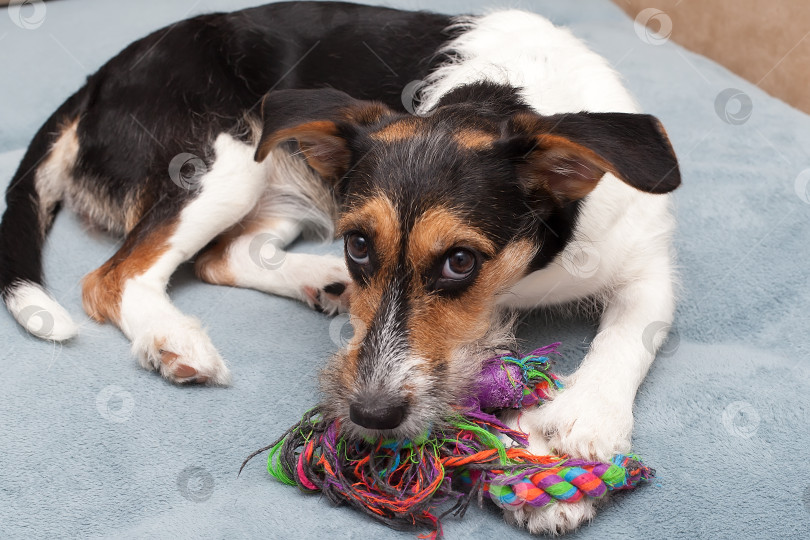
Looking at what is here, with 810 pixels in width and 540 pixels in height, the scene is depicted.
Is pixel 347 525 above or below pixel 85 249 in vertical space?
above

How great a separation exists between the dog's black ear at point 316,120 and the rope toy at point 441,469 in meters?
0.80

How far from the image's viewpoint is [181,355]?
2.53m

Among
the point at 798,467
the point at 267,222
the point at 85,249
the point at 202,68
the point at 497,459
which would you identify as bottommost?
the point at 85,249

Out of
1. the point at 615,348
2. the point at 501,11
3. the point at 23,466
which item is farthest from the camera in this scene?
the point at 501,11

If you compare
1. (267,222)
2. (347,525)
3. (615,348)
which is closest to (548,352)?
(615,348)

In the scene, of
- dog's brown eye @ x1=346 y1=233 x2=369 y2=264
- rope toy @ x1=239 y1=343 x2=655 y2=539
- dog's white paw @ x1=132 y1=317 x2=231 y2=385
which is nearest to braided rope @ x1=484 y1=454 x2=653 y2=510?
rope toy @ x1=239 y1=343 x2=655 y2=539

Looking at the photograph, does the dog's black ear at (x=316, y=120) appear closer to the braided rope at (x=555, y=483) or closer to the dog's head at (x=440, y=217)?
the dog's head at (x=440, y=217)

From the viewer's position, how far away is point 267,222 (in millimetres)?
3434

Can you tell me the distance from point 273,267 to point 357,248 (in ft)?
3.50

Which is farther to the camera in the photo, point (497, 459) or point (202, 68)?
point (202, 68)

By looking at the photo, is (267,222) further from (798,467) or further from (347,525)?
(798,467)

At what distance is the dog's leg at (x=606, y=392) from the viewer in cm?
188

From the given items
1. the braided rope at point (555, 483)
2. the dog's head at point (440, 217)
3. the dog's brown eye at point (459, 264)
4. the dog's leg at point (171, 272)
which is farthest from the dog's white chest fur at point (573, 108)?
the dog's leg at point (171, 272)

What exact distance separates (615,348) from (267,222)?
66.8 inches
